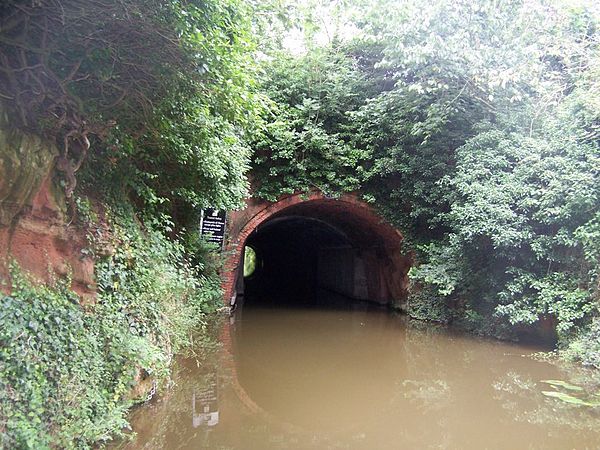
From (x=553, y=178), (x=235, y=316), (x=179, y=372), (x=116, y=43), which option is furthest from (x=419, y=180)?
(x=116, y=43)

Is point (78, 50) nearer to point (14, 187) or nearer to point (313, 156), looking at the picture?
point (14, 187)

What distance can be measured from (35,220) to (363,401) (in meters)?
3.73

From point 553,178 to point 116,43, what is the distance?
7536 millimetres

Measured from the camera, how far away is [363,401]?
16.0ft

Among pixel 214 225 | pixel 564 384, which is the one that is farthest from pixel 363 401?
pixel 214 225

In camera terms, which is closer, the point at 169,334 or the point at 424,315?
the point at 169,334

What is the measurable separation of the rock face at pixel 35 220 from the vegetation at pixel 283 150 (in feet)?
0.60

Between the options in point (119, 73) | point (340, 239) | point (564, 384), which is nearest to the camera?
point (119, 73)

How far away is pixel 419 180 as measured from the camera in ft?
36.9

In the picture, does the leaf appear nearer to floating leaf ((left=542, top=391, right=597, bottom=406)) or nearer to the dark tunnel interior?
floating leaf ((left=542, top=391, right=597, bottom=406))

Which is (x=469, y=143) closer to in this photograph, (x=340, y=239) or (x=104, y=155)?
(x=104, y=155)

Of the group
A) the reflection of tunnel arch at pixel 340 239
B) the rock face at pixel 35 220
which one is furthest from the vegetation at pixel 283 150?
the reflection of tunnel arch at pixel 340 239

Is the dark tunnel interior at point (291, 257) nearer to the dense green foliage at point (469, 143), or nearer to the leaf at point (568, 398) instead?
the dense green foliage at point (469, 143)

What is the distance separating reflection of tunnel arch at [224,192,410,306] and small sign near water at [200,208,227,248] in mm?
275
